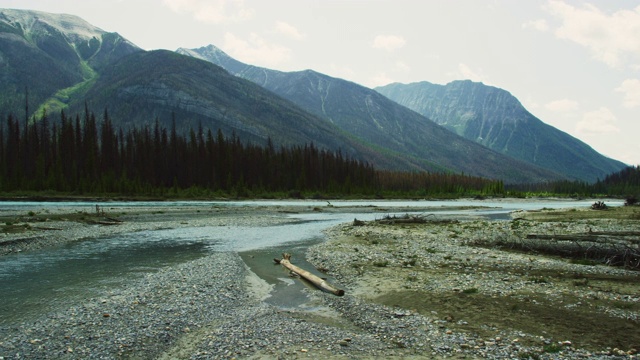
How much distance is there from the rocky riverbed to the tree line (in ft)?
300

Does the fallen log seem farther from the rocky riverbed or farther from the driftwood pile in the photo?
the rocky riverbed

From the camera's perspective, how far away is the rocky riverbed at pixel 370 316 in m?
11.2

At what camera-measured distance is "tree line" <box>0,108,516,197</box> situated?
100812 millimetres

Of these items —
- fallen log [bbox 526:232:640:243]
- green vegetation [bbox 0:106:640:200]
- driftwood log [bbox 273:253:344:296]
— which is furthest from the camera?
green vegetation [bbox 0:106:640:200]

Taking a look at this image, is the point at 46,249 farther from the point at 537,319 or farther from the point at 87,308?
the point at 537,319

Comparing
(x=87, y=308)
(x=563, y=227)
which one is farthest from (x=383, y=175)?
(x=87, y=308)

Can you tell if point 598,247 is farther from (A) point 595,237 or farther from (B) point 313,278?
(B) point 313,278

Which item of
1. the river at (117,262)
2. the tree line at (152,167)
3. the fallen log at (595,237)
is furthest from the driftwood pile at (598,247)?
the tree line at (152,167)

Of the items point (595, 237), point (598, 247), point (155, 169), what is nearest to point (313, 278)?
point (598, 247)

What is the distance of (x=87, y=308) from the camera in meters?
14.7

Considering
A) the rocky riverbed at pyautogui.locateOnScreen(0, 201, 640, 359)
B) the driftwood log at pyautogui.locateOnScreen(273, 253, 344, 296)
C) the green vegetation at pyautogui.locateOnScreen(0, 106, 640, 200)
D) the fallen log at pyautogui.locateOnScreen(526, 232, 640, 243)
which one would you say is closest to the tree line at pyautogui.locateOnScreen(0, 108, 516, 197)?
the green vegetation at pyautogui.locateOnScreen(0, 106, 640, 200)

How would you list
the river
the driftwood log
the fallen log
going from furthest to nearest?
the fallen log, the driftwood log, the river

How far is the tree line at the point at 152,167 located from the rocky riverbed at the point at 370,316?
91.4 m

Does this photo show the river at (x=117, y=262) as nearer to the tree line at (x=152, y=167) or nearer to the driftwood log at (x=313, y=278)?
the driftwood log at (x=313, y=278)
